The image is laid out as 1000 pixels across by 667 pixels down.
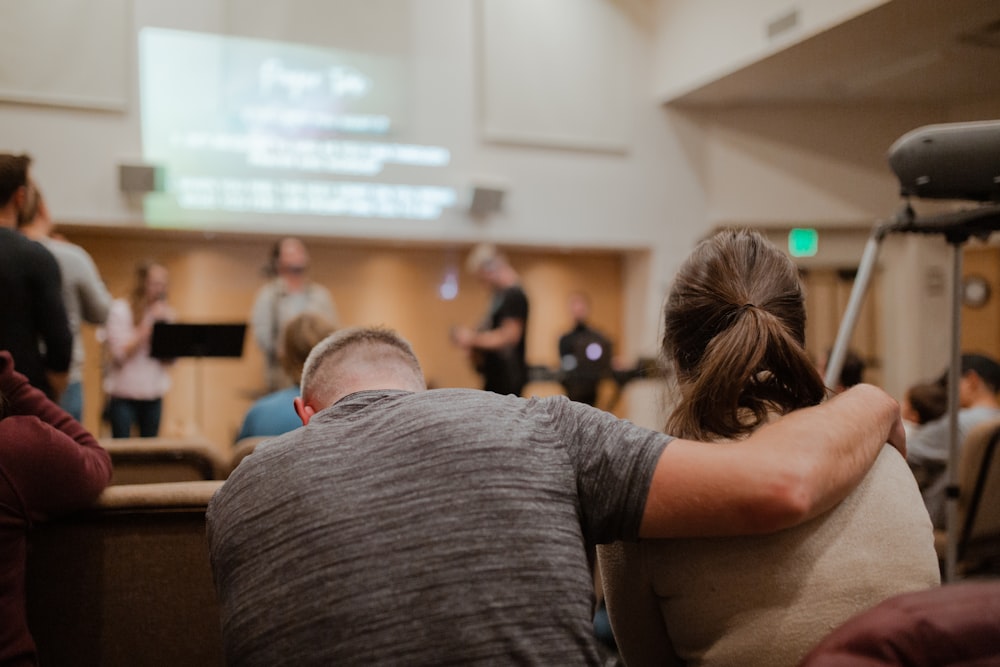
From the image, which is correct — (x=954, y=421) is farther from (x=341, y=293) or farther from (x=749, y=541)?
(x=341, y=293)

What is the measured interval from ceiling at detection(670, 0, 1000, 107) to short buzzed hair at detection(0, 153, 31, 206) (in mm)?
4622

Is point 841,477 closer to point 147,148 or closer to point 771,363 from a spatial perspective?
point 771,363

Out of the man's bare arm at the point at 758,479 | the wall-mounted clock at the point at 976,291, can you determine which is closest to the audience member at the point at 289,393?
the man's bare arm at the point at 758,479

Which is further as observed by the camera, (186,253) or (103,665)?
(186,253)

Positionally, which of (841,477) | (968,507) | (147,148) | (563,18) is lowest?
(968,507)

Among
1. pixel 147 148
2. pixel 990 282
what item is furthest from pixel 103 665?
pixel 990 282

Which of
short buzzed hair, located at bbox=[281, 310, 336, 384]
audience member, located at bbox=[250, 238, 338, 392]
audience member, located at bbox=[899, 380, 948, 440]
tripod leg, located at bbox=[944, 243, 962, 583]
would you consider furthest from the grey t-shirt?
audience member, located at bbox=[250, 238, 338, 392]

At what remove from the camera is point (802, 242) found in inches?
275

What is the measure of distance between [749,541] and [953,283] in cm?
191

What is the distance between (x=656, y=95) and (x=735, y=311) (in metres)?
6.00

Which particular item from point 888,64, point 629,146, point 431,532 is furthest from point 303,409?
point 888,64

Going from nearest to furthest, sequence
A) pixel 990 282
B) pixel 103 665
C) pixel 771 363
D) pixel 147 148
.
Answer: pixel 771 363 < pixel 103 665 < pixel 147 148 < pixel 990 282

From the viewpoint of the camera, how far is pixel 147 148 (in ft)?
17.0

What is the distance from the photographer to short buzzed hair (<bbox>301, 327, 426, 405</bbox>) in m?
1.15
